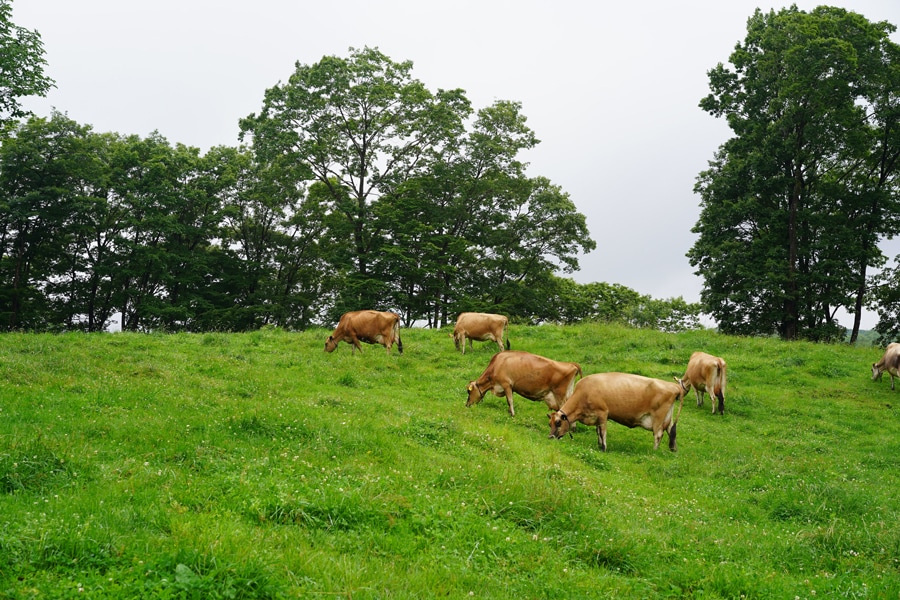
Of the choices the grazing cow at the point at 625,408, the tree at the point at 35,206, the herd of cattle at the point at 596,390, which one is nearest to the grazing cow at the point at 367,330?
the herd of cattle at the point at 596,390

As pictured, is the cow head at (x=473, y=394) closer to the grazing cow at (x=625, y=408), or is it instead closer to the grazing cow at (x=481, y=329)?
the grazing cow at (x=625, y=408)

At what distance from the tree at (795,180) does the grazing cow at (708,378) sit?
1560 centimetres

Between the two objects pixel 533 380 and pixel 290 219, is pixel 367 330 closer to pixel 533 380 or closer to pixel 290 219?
pixel 533 380

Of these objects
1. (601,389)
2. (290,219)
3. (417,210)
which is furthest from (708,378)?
(290,219)

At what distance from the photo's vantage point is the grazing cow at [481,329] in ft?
76.3

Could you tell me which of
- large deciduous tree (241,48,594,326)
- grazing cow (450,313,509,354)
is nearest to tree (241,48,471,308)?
large deciduous tree (241,48,594,326)

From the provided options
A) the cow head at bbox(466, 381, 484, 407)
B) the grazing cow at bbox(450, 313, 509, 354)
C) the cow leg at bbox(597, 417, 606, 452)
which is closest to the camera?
the cow leg at bbox(597, 417, 606, 452)

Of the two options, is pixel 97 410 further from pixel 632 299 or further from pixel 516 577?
pixel 632 299

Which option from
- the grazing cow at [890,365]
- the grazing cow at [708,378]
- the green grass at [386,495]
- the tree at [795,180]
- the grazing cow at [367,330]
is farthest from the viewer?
the tree at [795,180]

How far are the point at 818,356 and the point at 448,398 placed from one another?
16.1 metres

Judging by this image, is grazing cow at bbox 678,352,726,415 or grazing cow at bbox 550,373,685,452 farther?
grazing cow at bbox 678,352,726,415

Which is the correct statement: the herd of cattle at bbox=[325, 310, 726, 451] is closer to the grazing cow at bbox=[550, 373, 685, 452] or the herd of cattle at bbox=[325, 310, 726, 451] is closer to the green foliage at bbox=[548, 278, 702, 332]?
the grazing cow at bbox=[550, 373, 685, 452]

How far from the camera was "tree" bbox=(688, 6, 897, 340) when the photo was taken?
2995 centimetres

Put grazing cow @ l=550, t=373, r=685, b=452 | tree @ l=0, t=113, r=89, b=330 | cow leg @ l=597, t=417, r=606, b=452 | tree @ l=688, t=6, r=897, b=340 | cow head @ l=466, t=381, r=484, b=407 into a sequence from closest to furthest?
1. cow leg @ l=597, t=417, r=606, b=452
2. grazing cow @ l=550, t=373, r=685, b=452
3. cow head @ l=466, t=381, r=484, b=407
4. tree @ l=688, t=6, r=897, b=340
5. tree @ l=0, t=113, r=89, b=330
